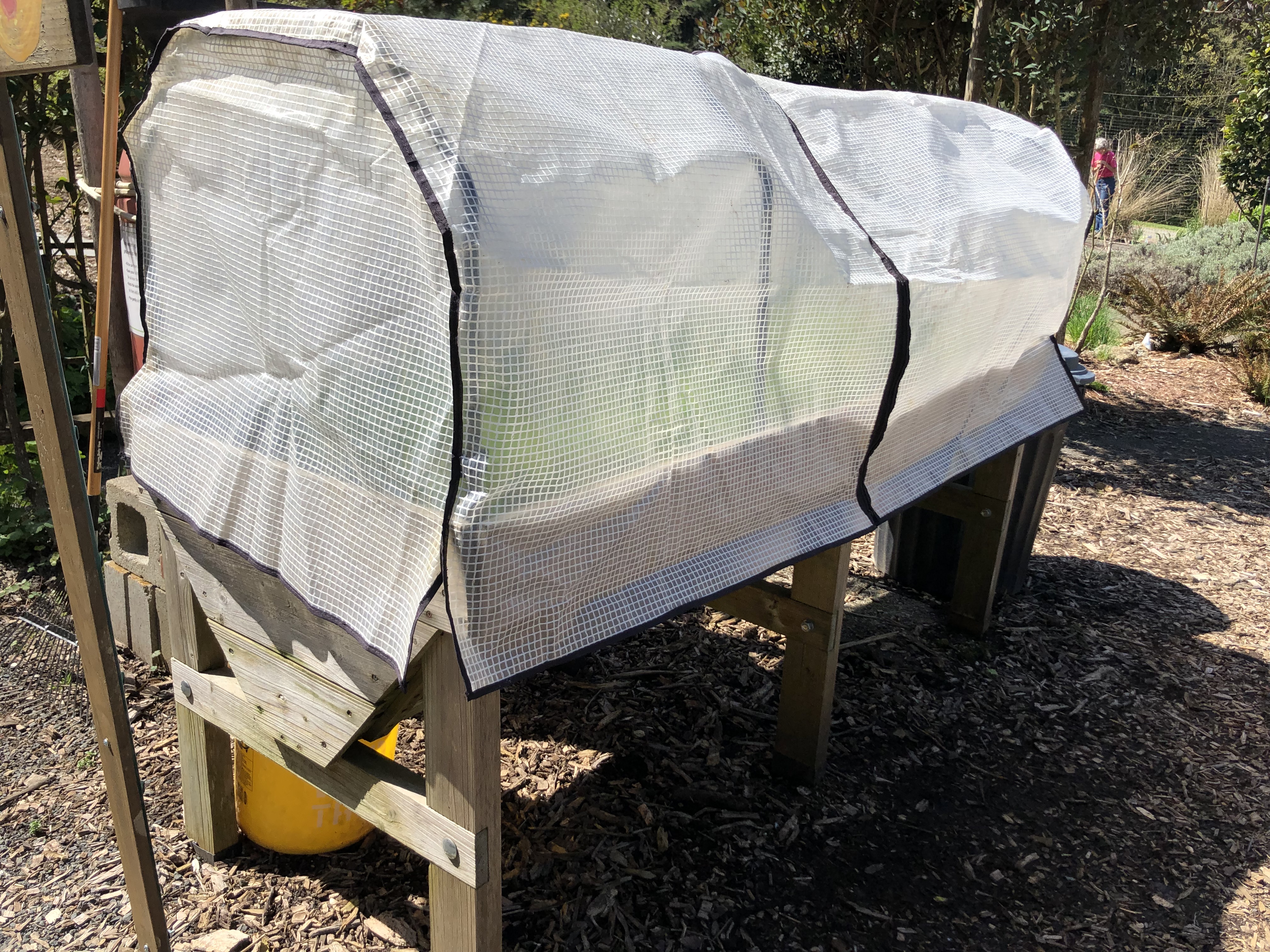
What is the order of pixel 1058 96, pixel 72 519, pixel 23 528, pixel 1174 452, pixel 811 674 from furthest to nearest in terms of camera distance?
pixel 1174 452 < pixel 1058 96 < pixel 23 528 < pixel 811 674 < pixel 72 519

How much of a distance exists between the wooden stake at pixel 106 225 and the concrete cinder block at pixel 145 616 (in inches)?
35.5

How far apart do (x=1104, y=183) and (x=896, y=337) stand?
444 inches

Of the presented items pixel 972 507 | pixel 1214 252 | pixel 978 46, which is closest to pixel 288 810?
pixel 972 507

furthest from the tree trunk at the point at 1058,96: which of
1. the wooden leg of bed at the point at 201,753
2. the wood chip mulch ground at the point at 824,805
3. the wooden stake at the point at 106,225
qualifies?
the wooden leg of bed at the point at 201,753

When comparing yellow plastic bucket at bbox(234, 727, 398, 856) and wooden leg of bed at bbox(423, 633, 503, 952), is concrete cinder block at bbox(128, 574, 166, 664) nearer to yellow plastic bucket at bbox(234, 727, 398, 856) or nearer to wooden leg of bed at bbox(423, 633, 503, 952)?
yellow plastic bucket at bbox(234, 727, 398, 856)

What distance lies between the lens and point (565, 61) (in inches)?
68.1

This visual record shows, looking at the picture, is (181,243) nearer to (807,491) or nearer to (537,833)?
(807,491)

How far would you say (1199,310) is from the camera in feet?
27.7

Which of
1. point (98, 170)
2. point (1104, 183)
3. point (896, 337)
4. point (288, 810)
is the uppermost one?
point (98, 170)

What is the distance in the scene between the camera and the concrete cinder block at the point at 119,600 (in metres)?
3.45

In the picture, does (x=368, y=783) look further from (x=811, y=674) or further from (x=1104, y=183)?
(x=1104, y=183)

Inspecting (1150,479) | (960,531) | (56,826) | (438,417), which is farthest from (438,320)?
(1150,479)

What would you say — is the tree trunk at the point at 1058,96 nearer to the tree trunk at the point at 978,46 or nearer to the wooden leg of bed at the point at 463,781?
the tree trunk at the point at 978,46

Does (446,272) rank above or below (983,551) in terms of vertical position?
above
